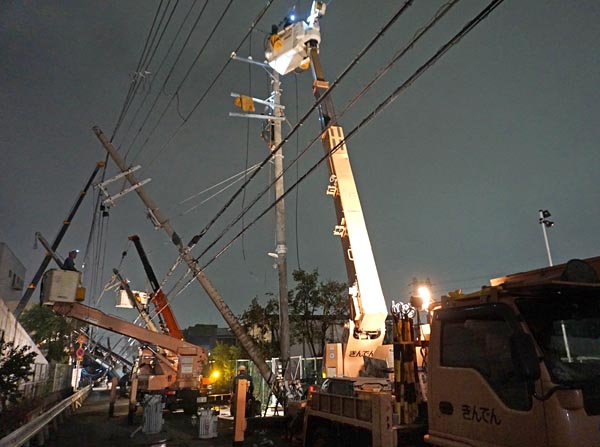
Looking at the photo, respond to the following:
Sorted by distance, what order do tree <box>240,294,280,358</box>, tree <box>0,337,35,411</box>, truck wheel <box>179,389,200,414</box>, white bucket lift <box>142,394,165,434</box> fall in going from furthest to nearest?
tree <box>240,294,280,358</box> → truck wheel <box>179,389,200,414</box> → white bucket lift <box>142,394,165,434</box> → tree <box>0,337,35,411</box>

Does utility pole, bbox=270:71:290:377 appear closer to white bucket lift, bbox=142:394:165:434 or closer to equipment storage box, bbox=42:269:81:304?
white bucket lift, bbox=142:394:165:434

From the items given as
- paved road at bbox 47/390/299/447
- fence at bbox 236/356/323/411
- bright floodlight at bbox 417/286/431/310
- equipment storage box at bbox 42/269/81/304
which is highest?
equipment storage box at bbox 42/269/81/304

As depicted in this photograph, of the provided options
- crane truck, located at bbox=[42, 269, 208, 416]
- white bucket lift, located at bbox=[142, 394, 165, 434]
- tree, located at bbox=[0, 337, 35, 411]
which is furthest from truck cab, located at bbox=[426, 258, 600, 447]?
crane truck, located at bbox=[42, 269, 208, 416]

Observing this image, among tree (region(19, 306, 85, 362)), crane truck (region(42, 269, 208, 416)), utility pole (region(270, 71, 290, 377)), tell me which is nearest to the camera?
utility pole (region(270, 71, 290, 377))

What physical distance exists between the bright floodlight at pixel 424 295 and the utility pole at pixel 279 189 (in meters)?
6.62

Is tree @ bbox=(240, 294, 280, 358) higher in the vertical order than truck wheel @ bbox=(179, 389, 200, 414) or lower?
higher

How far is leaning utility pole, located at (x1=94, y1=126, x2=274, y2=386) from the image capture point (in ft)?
48.2

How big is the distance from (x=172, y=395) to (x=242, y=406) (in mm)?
8080

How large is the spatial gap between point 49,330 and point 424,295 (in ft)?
128

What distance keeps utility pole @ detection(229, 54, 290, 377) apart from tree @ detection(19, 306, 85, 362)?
29450mm

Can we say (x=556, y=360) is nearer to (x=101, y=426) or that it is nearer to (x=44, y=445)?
(x=44, y=445)

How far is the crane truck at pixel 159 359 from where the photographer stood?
14.8 meters

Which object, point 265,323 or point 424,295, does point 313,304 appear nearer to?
point 265,323

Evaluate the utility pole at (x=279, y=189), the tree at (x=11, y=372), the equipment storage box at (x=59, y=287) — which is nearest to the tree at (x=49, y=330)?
the equipment storage box at (x=59, y=287)
